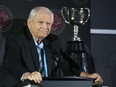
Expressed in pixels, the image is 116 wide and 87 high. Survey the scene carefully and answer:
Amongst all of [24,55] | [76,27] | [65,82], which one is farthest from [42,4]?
[65,82]

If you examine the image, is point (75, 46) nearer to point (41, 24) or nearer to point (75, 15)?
point (75, 15)

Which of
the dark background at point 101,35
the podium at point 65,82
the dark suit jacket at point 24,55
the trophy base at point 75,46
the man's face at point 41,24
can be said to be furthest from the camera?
the dark background at point 101,35

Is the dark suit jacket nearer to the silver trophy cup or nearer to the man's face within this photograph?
the man's face

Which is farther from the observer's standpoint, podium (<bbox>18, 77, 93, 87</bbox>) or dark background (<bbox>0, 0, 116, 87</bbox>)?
dark background (<bbox>0, 0, 116, 87</bbox>)

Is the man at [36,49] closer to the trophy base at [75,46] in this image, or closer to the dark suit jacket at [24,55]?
the dark suit jacket at [24,55]

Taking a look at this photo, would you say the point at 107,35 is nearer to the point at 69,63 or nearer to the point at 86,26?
the point at 86,26

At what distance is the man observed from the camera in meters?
1.48

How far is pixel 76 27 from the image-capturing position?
2100 millimetres

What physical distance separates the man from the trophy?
42 centimetres

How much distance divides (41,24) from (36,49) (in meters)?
0.13

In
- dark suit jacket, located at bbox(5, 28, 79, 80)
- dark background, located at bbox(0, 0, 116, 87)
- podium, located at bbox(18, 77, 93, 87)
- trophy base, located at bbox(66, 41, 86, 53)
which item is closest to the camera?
A: podium, located at bbox(18, 77, 93, 87)

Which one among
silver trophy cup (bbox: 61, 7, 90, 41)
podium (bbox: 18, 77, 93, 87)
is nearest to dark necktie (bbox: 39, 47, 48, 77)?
podium (bbox: 18, 77, 93, 87)

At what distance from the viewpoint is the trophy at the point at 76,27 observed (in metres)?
2.10

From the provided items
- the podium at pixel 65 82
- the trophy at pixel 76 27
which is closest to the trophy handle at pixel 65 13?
the trophy at pixel 76 27
